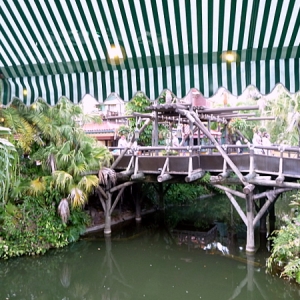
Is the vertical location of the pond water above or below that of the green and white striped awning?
below

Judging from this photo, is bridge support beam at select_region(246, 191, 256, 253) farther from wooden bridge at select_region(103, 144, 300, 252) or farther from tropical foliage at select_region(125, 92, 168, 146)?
tropical foliage at select_region(125, 92, 168, 146)

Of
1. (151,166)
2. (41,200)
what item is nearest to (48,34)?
(41,200)

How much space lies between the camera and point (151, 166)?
11.4 metres

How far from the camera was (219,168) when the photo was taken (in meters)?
10.8

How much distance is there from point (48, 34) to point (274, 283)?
719 centimetres

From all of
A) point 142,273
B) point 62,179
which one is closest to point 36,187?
point 62,179

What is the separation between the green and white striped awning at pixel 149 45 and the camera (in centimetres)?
242

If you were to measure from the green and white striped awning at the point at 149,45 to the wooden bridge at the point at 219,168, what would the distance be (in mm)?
6878

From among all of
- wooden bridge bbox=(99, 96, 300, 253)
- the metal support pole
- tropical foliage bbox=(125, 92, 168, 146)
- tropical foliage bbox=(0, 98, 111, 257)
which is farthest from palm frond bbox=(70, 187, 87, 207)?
tropical foliage bbox=(125, 92, 168, 146)

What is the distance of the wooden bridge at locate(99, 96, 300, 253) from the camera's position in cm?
954

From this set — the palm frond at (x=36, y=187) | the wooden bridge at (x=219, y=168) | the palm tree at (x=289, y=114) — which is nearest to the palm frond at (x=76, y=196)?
the palm frond at (x=36, y=187)

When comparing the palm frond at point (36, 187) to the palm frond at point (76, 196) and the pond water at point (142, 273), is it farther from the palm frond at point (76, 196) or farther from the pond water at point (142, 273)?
the pond water at point (142, 273)

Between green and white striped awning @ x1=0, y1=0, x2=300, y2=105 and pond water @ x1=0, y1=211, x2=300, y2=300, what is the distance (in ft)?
17.9

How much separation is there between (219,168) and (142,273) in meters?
4.17
